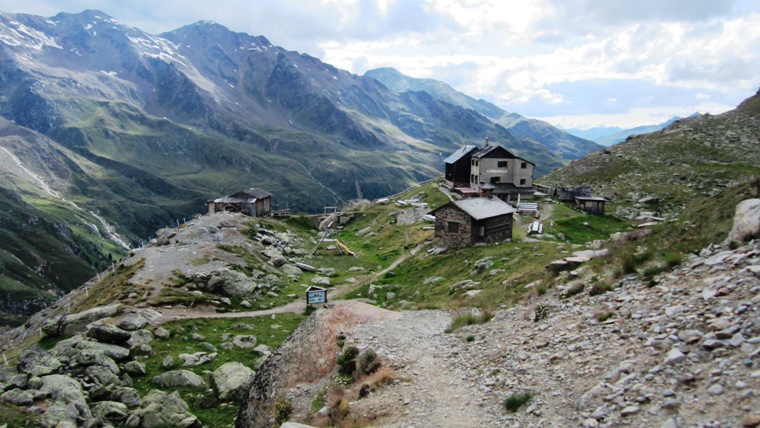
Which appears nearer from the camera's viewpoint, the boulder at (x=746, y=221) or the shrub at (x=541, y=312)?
the boulder at (x=746, y=221)

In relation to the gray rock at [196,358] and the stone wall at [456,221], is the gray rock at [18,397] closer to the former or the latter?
the gray rock at [196,358]

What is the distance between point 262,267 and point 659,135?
96.2 m

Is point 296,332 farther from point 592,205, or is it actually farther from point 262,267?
point 592,205

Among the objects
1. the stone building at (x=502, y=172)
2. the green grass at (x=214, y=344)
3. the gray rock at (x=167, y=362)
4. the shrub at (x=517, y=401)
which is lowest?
the green grass at (x=214, y=344)

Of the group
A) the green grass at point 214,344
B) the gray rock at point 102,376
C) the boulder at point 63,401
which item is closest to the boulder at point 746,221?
the green grass at point 214,344

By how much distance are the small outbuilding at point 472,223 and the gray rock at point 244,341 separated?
81.4ft

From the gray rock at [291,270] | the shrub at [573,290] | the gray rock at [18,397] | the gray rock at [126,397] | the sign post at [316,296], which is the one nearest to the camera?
the shrub at [573,290]

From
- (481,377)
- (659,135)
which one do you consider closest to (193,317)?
(481,377)

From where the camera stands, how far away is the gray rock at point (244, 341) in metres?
35.0

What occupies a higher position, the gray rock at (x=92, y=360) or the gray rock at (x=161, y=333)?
the gray rock at (x=92, y=360)

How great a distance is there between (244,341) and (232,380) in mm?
6944

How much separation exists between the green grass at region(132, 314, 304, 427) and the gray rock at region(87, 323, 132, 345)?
6.48 ft

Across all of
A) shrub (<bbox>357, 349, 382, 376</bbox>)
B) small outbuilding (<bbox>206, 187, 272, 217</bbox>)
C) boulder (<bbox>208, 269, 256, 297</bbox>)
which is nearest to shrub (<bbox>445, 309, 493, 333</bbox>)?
shrub (<bbox>357, 349, 382, 376</bbox>)

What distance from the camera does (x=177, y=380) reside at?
1137 inches
